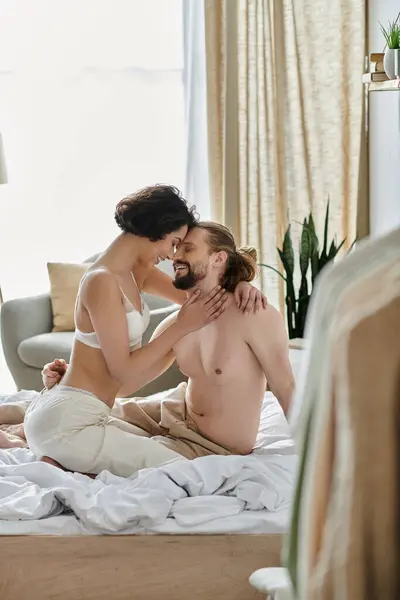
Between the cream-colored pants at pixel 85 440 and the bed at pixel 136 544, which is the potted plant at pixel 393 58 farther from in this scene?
the bed at pixel 136 544

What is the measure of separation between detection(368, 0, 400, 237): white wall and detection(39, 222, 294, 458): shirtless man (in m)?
1.71

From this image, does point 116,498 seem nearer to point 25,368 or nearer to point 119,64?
point 25,368

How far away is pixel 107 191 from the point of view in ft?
18.5

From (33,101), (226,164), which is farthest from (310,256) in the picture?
(33,101)

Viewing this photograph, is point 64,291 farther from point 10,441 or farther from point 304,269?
point 10,441

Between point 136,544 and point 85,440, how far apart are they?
0.41m

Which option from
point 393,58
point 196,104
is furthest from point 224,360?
point 196,104

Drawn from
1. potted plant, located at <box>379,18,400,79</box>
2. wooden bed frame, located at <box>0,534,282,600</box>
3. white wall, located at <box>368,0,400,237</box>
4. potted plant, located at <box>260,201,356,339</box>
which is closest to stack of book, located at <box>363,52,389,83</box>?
potted plant, located at <box>379,18,400,79</box>

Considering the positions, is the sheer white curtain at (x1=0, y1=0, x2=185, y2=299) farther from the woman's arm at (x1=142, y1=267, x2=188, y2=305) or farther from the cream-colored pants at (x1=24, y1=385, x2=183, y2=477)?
the cream-colored pants at (x1=24, y1=385, x2=183, y2=477)

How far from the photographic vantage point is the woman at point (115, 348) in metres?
2.54

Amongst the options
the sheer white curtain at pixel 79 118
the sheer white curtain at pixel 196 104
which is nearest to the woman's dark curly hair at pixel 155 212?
the sheer white curtain at pixel 196 104

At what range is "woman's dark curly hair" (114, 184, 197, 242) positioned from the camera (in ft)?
8.61

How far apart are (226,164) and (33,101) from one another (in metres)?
1.26

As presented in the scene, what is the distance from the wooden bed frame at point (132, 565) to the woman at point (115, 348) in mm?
322
